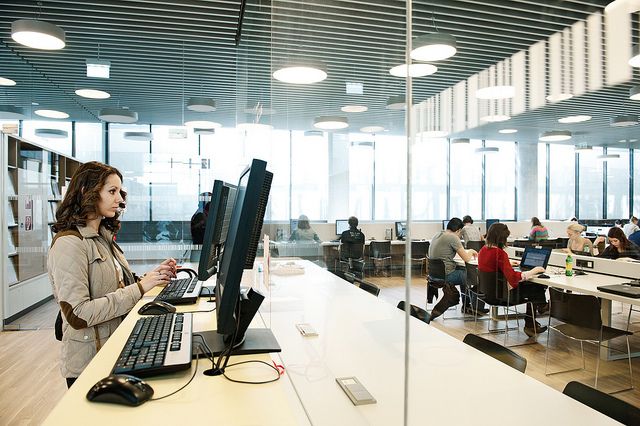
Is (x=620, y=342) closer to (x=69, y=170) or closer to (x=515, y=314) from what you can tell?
(x=515, y=314)

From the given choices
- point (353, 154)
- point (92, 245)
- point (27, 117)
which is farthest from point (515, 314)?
point (27, 117)

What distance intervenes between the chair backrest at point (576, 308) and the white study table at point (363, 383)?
133 mm

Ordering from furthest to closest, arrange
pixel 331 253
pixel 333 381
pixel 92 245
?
pixel 92 245, pixel 331 253, pixel 333 381

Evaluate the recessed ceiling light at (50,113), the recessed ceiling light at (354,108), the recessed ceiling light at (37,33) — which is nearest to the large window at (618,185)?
the recessed ceiling light at (354,108)

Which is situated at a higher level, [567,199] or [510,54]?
[510,54]

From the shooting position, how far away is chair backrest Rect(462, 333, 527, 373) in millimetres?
887

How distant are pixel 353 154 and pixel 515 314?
413 millimetres

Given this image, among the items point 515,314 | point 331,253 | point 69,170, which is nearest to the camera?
point 515,314

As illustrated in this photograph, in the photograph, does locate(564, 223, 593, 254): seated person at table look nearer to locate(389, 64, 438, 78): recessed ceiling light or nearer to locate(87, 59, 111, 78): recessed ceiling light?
locate(389, 64, 438, 78): recessed ceiling light

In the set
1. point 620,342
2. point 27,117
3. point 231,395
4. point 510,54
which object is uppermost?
point 27,117

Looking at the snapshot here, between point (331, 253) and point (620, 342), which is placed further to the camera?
point (331, 253)

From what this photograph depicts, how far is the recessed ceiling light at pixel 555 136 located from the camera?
0.55m

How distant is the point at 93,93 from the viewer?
661 centimetres

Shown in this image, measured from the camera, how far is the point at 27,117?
257 inches
